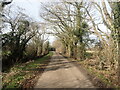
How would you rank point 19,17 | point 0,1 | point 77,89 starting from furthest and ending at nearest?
point 19,17 < point 0,1 < point 77,89

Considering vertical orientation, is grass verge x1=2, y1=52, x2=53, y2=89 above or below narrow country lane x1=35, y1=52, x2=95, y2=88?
above

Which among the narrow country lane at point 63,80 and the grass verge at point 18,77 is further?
the grass verge at point 18,77

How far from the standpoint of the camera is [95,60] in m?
11.5

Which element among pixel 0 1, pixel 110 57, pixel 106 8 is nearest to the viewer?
pixel 110 57

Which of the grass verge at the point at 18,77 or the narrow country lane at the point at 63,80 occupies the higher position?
the grass verge at the point at 18,77

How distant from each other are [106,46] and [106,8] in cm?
354

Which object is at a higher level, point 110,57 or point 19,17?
point 19,17

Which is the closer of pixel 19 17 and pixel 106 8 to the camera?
pixel 106 8

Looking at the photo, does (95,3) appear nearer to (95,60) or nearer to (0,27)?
(95,60)

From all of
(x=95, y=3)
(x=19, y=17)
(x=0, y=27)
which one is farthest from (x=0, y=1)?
(x=95, y=3)

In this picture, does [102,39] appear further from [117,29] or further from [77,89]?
[77,89]

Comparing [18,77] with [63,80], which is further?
[18,77]

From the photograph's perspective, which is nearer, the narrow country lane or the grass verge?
the narrow country lane

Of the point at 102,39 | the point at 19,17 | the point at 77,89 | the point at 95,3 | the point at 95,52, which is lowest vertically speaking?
the point at 77,89
